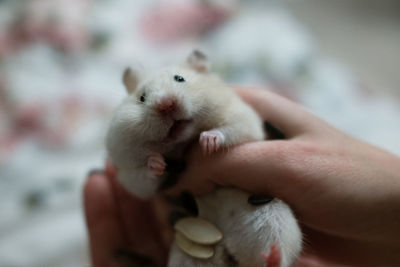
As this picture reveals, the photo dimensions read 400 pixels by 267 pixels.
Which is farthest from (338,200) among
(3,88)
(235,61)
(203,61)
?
(3,88)

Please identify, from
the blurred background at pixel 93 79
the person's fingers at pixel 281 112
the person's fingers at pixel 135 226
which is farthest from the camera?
the blurred background at pixel 93 79

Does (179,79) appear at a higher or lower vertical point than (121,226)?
higher

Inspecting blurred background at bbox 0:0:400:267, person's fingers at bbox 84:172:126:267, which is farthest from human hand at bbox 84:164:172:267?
blurred background at bbox 0:0:400:267

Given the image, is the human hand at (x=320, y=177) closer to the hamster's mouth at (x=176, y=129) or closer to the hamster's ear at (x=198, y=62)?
the hamster's mouth at (x=176, y=129)

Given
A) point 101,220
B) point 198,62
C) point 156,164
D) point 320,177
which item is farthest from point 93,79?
point 320,177

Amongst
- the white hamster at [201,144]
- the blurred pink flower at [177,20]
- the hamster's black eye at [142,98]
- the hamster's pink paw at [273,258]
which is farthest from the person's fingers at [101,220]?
the blurred pink flower at [177,20]

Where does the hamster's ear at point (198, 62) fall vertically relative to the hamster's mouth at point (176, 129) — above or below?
above

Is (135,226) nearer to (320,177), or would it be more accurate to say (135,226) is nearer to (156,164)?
(156,164)
